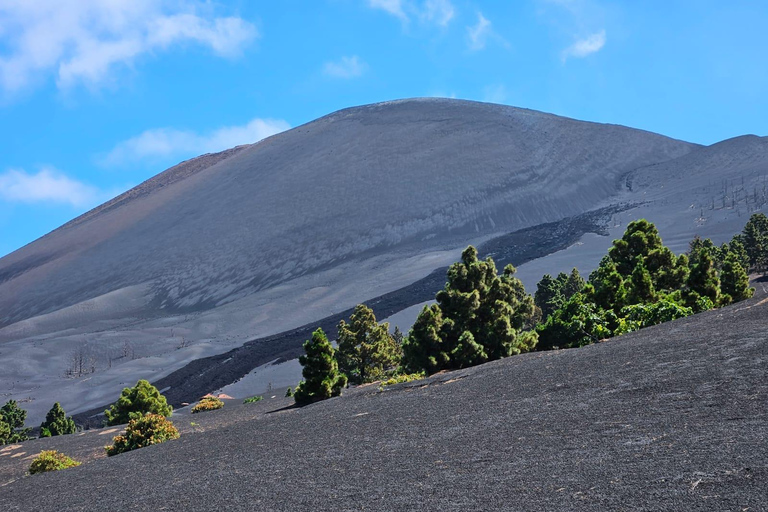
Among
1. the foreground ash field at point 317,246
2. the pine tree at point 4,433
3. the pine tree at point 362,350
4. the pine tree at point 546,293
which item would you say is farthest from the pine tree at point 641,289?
the foreground ash field at point 317,246

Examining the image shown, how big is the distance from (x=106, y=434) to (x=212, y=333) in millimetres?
86727

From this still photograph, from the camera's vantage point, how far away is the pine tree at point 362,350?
120ft

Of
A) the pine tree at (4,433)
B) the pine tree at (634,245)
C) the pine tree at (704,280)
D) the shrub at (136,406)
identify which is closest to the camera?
the pine tree at (704,280)

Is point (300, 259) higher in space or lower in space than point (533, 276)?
higher

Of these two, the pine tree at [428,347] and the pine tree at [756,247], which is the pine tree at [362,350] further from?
the pine tree at [756,247]

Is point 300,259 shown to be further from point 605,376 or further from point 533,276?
point 605,376

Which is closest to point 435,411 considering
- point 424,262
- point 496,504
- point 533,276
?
point 496,504

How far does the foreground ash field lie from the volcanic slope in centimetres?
5596

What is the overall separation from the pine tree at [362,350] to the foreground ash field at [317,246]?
116ft

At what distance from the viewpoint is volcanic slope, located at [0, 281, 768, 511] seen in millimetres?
7363

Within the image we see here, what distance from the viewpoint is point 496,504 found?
7379mm

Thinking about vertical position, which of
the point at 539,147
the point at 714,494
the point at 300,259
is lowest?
the point at 714,494

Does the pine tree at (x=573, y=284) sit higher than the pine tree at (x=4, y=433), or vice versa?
the pine tree at (x=4, y=433)

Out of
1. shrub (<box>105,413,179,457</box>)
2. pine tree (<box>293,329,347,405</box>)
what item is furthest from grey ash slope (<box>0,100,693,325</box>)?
shrub (<box>105,413,179,457</box>)
